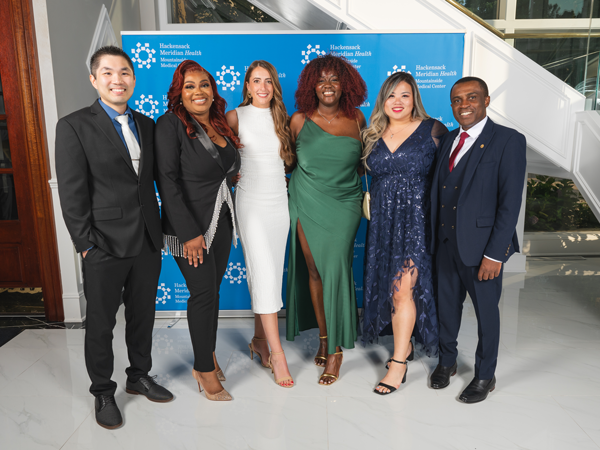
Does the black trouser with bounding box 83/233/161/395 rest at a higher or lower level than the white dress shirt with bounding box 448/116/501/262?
lower

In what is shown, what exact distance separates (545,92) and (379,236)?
7.00 ft

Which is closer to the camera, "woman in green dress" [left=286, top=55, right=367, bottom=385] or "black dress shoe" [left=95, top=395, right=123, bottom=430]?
"black dress shoe" [left=95, top=395, right=123, bottom=430]

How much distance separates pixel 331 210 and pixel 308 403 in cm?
106

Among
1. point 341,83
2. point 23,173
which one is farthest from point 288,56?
point 23,173

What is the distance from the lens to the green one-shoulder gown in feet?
7.91

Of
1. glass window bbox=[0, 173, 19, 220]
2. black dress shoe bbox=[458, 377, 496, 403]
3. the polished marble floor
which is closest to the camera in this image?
the polished marble floor

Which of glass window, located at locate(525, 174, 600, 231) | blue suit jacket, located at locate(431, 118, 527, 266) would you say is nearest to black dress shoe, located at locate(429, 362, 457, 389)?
blue suit jacket, located at locate(431, 118, 527, 266)

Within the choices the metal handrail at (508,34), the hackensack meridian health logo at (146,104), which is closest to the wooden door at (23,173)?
the hackensack meridian health logo at (146,104)

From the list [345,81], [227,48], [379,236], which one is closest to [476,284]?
[379,236]

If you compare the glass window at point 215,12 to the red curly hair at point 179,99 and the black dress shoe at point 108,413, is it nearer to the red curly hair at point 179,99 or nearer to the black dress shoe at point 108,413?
the red curly hair at point 179,99

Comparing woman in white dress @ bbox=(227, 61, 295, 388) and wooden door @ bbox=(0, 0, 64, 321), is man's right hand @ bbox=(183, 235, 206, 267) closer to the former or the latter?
woman in white dress @ bbox=(227, 61, 295, 388)

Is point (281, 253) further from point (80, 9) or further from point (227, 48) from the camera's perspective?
point (80, 9)

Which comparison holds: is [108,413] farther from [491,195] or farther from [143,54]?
[143,54]

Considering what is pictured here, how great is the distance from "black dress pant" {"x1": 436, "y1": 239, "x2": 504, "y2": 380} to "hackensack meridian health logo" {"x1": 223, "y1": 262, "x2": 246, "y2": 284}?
1.68m
